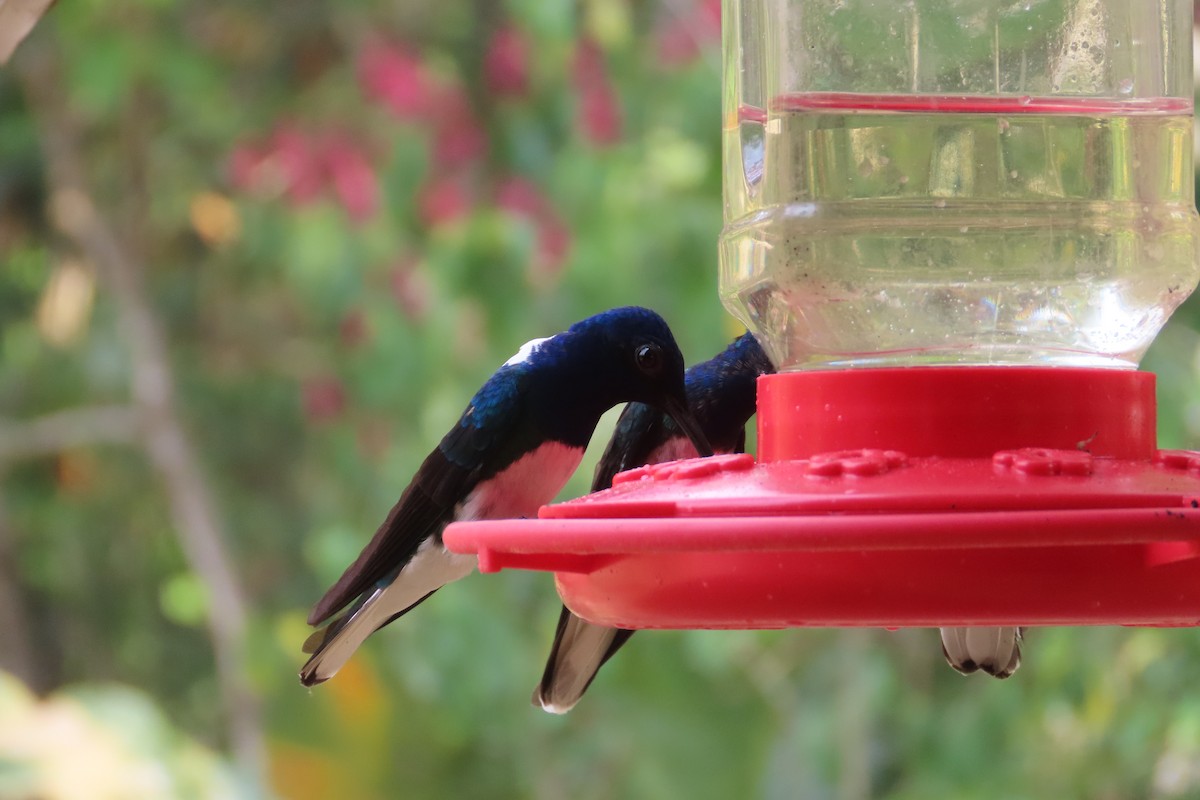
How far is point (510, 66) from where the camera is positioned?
590 centimetres

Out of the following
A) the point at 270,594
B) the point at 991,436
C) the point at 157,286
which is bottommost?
the point at 270,594

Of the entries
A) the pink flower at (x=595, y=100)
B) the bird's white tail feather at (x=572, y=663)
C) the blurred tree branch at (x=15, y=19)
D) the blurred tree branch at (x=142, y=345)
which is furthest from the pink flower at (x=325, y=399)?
the blurred tree branch at (x=15, y=19)

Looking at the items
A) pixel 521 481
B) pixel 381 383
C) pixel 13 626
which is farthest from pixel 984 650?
pixel 13 626

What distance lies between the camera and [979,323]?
218 centimetres

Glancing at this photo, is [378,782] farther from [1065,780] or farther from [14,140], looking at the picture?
[14,140]

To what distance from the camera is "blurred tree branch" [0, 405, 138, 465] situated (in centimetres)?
727

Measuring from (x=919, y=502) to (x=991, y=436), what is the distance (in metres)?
0.28

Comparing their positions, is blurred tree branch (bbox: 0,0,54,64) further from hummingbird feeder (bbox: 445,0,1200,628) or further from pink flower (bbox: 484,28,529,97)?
pink flower (bbox: 484,28,529,97)

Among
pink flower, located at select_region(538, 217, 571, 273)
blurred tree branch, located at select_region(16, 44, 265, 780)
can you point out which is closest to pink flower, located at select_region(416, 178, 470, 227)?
pink flower, located at select_region(538, 217, 571, 273)

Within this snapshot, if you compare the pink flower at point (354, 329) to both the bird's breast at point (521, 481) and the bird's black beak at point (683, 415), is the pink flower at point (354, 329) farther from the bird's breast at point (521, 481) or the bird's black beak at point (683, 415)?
the bird's black beak at point (683, 415)

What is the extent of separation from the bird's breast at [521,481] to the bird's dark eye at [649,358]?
0.82 feet

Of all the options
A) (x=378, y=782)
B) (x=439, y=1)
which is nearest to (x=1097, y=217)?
(x=378, y=782)

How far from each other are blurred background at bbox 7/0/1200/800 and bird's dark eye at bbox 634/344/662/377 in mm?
1715

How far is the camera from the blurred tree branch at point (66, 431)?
727 cm
